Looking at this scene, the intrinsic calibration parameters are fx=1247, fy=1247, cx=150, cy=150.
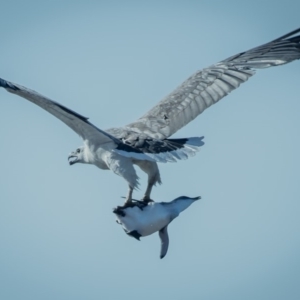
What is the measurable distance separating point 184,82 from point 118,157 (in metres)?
3.07

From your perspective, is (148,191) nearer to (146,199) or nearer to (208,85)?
(146,199)

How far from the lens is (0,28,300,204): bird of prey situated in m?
14.1

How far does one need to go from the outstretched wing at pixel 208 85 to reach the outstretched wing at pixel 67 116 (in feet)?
3.11

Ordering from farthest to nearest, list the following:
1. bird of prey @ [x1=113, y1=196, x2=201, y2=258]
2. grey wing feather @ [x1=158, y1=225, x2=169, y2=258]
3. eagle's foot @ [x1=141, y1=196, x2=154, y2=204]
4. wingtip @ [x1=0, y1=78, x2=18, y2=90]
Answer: eagle's foot @ [x1=141, y1=196, x2=154, y2=204]
wingtip @ [x1=0, y1=78, x2=18, y2=90]
grey wing feather @ [x1=158, y1=225, x2=169, y2=258]
bird of prey @ [x1=113, y1=196, x2=201, y2=258]

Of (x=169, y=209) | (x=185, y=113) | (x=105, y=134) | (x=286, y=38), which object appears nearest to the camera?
(x=169, y=209)

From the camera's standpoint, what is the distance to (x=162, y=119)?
15984 millimetres

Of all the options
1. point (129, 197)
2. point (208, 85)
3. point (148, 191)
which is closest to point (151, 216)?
point (129, 197)

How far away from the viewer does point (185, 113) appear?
53.0 ft

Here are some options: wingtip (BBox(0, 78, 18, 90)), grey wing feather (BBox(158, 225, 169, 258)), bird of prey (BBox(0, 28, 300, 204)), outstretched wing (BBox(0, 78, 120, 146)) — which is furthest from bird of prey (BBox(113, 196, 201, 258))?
wingtip (BBox(0, 78, 18, 90))

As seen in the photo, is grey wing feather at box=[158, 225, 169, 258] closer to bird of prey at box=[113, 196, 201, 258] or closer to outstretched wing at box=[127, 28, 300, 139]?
bird of prey at box=[113, 196, 201, 258]

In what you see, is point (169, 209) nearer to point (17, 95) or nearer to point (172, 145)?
point (172, 145)

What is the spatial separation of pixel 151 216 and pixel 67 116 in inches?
64.7

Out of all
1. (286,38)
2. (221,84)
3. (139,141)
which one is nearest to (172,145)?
(139,141)

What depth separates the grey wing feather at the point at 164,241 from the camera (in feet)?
44.9
